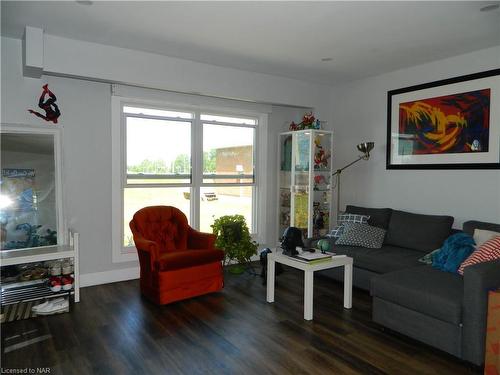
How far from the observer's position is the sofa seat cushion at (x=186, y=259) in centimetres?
341

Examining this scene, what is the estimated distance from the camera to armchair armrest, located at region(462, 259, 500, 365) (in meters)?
2.38

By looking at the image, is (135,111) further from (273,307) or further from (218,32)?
(273,307)

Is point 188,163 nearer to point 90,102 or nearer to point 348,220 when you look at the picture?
point 90,102

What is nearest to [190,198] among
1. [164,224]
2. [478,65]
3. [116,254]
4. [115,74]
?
[164,224]

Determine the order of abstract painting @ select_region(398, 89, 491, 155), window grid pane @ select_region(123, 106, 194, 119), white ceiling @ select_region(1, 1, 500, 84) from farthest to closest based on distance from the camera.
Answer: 1. window grid pane @ select_region(123, 106, 194, 119)
2. abstract painting @ select_region(398, 89, 491, 155)
3. white ceiling @ select_region(1, 1, 500, 84)

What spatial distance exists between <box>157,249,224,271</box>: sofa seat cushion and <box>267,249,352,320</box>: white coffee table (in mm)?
590

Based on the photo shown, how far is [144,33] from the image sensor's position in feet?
11.3

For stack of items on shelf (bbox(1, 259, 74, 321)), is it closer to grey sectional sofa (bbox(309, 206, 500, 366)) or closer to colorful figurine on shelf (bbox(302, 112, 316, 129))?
grey sectional sofa (bbox(309, 206, 500, 366))

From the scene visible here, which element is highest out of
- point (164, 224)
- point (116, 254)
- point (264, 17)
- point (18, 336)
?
point (264, 17)

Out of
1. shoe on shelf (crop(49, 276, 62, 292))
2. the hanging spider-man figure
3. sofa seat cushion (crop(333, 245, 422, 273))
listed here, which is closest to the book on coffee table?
sofa seat cushion (crop(333, 245, 422, 273))

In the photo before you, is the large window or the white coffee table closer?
the white coffee table

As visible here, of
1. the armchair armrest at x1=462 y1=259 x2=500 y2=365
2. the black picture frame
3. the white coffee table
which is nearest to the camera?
the armchair armrest at x1=462 y1=259 x2=500 y2=365

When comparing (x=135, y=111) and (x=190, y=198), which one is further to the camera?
(x=190, y=198)

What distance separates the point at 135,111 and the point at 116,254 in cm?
170
